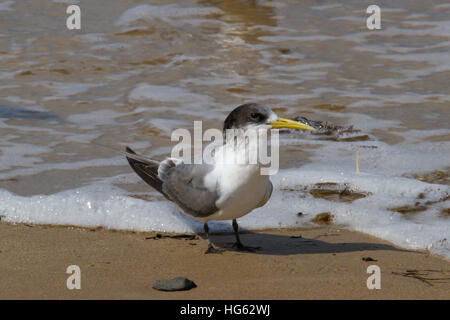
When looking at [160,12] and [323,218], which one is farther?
[160,12]

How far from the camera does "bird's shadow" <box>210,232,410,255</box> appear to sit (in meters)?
4.40

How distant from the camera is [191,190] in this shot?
439 centimetres

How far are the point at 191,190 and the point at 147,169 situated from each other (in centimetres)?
59

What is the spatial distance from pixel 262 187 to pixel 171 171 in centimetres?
75

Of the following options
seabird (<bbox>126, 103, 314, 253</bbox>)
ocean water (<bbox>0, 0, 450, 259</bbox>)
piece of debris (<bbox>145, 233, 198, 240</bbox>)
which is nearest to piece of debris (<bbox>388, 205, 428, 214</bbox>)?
ocean water (<bbox>0, 0, 450, 259</bbox>)

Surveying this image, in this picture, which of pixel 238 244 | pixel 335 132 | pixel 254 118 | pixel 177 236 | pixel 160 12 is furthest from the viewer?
pixel 160 12

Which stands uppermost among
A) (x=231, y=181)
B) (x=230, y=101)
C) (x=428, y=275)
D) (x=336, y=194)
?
(x=230, y=101)

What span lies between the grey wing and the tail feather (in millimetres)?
99

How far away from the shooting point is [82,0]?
11.4 m

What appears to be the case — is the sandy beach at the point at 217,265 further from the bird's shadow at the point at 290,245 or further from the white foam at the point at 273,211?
the white foam at the point at 273,211

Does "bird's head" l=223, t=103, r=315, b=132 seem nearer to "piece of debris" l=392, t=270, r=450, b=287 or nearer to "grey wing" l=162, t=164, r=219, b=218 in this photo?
"grey wing" l=162, t=164, r=219, b=218

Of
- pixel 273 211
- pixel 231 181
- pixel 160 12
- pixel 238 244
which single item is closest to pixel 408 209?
pixel 273 211

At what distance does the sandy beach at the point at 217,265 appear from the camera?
3527 millimetres

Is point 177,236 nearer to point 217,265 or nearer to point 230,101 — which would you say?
point 217,265
